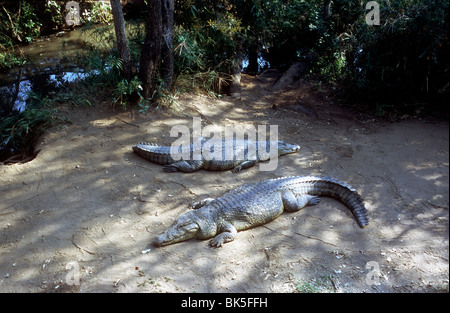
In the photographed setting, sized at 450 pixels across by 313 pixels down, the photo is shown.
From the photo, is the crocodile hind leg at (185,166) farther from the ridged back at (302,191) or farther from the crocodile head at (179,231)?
the crocodile head at (179,231)

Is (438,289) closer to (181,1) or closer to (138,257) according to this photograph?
(138,257)

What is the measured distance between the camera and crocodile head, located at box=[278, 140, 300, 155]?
19.5ft

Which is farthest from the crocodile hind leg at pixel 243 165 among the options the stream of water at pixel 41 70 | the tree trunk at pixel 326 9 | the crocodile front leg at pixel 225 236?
the tree trunk at pixel 326 9

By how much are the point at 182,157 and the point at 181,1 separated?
12.7 feet

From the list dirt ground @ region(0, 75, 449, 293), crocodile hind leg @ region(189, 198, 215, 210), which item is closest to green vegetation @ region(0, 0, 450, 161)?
dirt ground @ region(0, 75, 449, 293)

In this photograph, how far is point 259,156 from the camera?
5.80 meters

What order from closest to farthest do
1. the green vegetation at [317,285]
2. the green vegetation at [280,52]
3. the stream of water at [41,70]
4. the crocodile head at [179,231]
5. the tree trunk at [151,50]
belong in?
the green vegetation at [317,285], the crocodile head at [179,231], the green vegetation at [280,52], the tree trunk at [151,50], the stream of water at [41,70]

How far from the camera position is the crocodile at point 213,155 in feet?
18.1

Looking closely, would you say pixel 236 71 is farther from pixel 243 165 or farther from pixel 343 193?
pixel 343 193

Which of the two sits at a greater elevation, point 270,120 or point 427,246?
point 270,120

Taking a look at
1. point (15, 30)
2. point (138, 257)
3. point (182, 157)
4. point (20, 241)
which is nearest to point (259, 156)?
point (182, 157)

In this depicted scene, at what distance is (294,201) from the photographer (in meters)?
4.71

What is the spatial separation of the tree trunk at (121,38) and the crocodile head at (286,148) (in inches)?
136

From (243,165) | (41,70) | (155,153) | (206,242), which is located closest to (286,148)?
(243,165)
